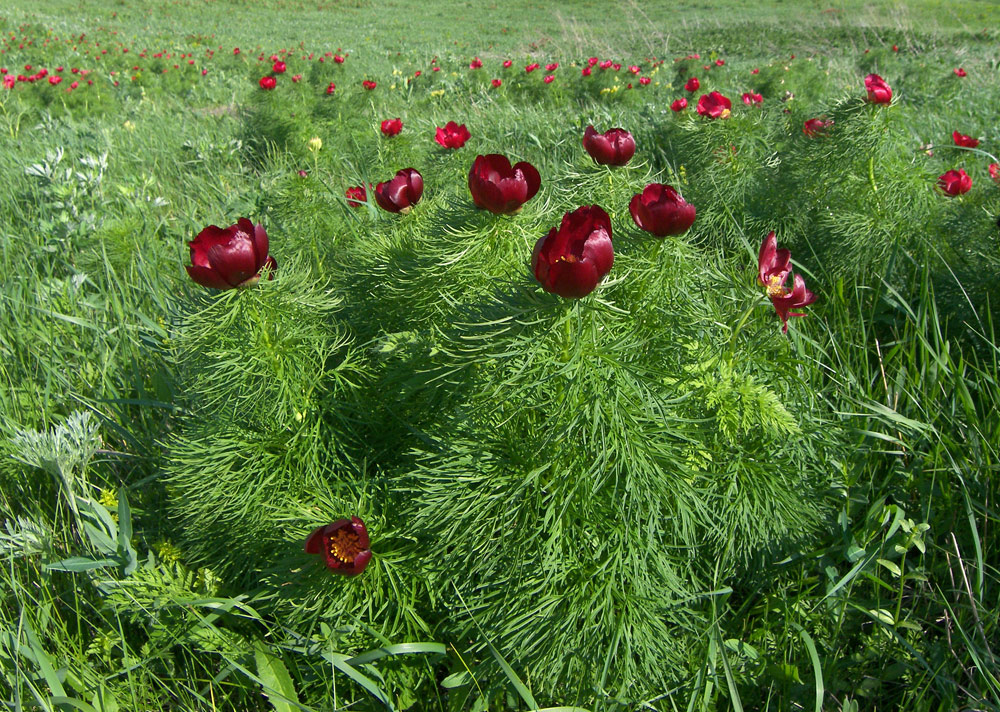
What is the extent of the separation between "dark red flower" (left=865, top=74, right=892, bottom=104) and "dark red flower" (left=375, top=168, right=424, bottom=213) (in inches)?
67.8

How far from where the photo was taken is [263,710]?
143 centimetres

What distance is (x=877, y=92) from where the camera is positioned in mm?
2402

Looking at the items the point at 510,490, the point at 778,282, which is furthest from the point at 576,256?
the point at 778,282

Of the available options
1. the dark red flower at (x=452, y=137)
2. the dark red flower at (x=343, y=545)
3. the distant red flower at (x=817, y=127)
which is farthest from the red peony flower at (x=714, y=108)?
the dark red flower at (x=343, y=545)

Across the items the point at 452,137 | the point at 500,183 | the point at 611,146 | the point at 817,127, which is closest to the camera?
the point at 500,183

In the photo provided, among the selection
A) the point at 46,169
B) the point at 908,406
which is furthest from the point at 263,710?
the point at 46,169

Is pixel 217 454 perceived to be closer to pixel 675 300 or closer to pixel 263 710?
pixel 263 710

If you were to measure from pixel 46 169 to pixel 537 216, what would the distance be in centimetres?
298

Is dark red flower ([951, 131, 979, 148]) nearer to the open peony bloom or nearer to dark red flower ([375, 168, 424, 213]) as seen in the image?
the open peony bloom

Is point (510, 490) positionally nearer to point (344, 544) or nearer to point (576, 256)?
point (344, 544)

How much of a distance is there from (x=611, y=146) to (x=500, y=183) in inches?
21.8

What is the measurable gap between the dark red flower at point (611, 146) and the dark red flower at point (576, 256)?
0.73m

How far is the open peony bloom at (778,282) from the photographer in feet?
4.52

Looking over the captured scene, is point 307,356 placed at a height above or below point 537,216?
below
